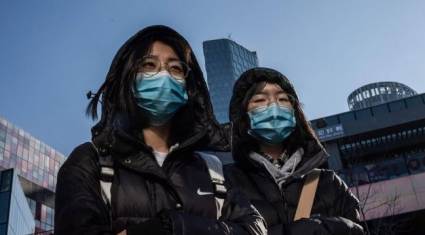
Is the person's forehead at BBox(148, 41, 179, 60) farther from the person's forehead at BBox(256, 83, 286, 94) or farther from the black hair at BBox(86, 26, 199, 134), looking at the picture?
the person's forehead at BBox(256, 83, 286, 94)

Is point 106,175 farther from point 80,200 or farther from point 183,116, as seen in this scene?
point 183,116

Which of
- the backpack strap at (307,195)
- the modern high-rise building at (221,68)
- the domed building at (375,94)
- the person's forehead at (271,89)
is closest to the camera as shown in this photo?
the backpack strap at (307,195)

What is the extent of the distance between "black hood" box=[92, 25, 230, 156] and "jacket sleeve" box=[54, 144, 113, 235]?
21 centimetres

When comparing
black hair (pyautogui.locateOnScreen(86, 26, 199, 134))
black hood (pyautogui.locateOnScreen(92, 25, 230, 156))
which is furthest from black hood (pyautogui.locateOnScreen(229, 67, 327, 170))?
black hair (pyautogui.locateOnScreen(86, 26, 199, 134))

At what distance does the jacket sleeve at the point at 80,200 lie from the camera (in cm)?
161

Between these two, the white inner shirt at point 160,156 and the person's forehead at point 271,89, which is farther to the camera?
the person's forehead at point 271,89

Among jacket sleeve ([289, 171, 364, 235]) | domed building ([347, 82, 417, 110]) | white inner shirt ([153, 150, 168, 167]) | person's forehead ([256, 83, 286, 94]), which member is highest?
domed building ([347, 82, 417, 110])

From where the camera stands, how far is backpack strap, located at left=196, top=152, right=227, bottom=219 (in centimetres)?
195

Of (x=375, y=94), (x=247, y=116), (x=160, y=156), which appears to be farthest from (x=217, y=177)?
(x=375, y=94)

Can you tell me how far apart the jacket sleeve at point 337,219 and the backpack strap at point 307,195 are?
0.08 meters

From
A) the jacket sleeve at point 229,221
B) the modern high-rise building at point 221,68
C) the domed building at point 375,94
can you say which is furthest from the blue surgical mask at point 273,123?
the modern high-rise building at point 221,68

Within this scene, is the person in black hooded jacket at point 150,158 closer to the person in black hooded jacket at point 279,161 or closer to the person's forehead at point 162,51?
the person's forehead at point 162,51

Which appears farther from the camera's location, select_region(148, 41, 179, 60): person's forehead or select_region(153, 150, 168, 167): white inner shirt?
select_region(148, 41, 179, 60): person's forehead

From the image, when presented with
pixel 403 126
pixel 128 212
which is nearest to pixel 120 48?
pixel 128 212
